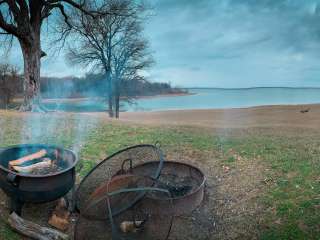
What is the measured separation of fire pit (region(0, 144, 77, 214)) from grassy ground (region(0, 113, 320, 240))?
47 centimetres

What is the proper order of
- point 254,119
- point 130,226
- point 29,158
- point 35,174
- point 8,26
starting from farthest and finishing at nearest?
point 254,119
point 8,26
point 29,158
point 35,174
point 130,226

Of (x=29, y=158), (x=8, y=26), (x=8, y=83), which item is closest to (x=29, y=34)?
(x=8, y=26)

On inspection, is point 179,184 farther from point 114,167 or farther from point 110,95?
point 110,95

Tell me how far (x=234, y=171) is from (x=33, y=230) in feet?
9.53

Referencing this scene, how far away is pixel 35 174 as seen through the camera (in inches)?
142

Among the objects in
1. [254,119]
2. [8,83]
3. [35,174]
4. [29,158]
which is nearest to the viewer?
[35,174]

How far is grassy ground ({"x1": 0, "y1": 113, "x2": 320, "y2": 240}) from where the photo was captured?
12.7ft

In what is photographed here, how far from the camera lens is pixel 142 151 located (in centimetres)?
443

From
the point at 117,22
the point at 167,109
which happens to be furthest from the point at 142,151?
the point at 167,109

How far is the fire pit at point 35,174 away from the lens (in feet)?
11.2

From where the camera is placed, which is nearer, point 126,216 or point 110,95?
point 126,216

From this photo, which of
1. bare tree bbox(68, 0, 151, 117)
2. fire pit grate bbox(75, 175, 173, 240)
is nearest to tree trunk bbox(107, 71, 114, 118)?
bare tree bbox(68, 0, 151, 117)

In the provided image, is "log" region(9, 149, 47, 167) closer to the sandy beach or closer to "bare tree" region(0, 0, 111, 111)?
the sandy beach

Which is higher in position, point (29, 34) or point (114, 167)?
point (29, 34)
